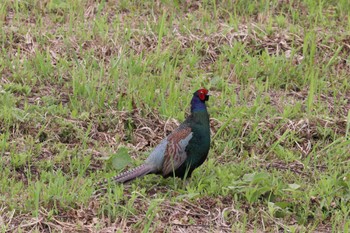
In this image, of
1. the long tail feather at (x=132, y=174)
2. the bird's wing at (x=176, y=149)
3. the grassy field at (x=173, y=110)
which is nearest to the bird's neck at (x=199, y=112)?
the bird's wing at (x=176, y=149)

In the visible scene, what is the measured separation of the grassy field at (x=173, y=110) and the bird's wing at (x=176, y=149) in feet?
0.59

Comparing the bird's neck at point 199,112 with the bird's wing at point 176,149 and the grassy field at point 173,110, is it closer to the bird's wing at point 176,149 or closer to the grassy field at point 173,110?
the bird's wing at point 176,149

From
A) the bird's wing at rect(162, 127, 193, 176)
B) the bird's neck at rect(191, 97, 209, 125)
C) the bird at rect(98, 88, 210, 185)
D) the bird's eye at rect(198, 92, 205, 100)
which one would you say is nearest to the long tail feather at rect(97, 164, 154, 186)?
the bird at rect(98, 88, 210, 185)

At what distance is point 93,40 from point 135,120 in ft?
4.61

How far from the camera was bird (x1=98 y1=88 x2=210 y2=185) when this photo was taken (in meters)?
6.64

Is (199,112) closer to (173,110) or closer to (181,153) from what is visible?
(181,153)

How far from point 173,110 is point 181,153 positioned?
105 cm

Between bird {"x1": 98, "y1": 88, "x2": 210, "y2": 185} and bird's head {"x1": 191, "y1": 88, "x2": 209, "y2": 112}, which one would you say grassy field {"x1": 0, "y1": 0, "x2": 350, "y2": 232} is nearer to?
bird {"x1": 98, "y1": 88, "x2": 210, "y2": 185}

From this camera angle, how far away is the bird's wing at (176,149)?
21.9ft

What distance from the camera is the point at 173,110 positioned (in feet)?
25.4

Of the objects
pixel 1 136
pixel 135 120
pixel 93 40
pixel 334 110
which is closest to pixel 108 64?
pixel 93 40

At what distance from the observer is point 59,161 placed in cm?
691

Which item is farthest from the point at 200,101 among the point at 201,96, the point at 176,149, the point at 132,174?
the point at 132,174

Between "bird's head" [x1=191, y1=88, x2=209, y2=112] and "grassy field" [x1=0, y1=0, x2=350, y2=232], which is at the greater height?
"bird's head" [x1=191, y1=88, x2=209, y2=112]
